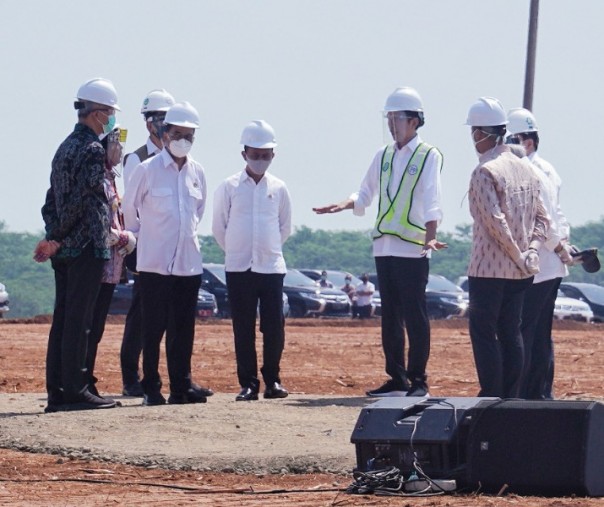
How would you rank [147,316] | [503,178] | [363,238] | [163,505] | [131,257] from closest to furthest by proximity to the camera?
[163,505] → [503,178] → [147,316] → [131,257] → [363,238]

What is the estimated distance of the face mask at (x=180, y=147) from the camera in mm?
11516

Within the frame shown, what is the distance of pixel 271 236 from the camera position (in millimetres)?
12078

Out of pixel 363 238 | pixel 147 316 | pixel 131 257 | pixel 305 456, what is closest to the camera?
pixel 305 456

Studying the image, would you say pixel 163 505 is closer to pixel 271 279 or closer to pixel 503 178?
pixel 503 178

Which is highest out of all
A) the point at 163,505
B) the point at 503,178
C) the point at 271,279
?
the point at 503,178

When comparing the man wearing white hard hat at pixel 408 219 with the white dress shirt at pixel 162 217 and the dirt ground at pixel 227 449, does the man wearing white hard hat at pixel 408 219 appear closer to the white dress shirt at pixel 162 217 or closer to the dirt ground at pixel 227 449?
the dirt ground at pixel 227 449

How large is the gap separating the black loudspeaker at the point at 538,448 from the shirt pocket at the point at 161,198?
14.0ft

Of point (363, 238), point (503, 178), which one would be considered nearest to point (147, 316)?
point (503, 178)

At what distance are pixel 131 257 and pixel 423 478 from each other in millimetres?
5009

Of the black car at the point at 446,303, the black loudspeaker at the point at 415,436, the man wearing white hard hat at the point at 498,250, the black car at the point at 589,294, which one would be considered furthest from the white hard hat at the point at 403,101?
the black car at the point at 589,294

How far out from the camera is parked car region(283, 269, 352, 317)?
47.0 metres

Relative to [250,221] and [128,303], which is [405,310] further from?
[128,303]

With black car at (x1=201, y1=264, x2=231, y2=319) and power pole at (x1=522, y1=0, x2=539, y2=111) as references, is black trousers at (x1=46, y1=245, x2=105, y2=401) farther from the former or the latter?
black car at (x1=201, y1=264, x2=231, y2=319)

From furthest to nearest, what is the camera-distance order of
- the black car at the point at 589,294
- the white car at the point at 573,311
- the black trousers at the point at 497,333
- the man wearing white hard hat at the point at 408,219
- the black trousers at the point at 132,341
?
the black car at the point at 589,294, the white car at the point at 573,311, the black trousers at the point at 132,341, the man wearing white hard hat at the point at 408,219, the black trousers at the point at 497,333
